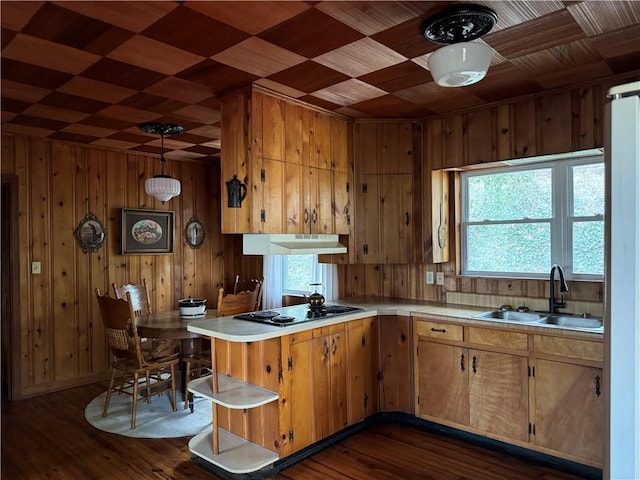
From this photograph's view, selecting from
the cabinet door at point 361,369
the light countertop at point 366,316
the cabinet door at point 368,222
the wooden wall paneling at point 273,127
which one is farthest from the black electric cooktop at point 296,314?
the wooden wall paneling at point 273,127

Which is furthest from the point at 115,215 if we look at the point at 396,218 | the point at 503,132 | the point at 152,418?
the point at 503,132

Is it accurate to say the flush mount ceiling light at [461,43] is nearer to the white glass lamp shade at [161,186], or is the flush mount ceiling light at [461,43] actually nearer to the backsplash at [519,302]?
the backsplash at [519,302]

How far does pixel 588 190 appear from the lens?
312 centimetres

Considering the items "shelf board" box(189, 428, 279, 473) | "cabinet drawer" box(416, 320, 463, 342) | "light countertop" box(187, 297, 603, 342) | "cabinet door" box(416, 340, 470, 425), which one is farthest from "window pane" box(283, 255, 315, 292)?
"shelf board" box(189, 428, 279, 473)

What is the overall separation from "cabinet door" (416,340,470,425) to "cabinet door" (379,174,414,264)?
0.79m

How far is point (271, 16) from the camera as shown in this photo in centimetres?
200

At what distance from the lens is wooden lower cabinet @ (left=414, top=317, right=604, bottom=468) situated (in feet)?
8.49

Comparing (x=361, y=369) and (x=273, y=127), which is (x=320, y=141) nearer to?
(x=273, y=127)

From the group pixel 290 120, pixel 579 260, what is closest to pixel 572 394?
pixel 579 260

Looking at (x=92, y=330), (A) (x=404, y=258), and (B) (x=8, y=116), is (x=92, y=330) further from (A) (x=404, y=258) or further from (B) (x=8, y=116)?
(A) (x=404, y=258)

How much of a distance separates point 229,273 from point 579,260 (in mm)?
4233

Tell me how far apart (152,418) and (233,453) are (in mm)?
1184

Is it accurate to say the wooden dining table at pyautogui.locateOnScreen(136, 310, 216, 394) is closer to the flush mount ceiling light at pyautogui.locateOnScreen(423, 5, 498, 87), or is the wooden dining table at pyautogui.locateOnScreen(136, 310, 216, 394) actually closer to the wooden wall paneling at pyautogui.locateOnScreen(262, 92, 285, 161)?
the wooden wall paneling at pyautogui.locateOnScreen(262, 92, 285, 161)

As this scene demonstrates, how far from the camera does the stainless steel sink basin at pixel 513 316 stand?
3.15m
